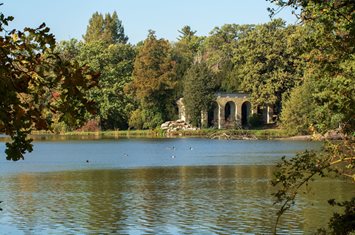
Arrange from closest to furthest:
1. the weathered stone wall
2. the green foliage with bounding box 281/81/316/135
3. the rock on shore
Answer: the green foliage with bounding box 281/81/316/135, the rock on shore, the weathered stone wall

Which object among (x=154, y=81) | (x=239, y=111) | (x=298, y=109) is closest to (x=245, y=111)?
(x=239, y=111)

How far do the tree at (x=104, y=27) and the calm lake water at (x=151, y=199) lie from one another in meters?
109

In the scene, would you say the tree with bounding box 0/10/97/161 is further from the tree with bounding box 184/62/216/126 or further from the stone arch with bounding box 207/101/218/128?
the stone arch with bounding box 207/101/218/128

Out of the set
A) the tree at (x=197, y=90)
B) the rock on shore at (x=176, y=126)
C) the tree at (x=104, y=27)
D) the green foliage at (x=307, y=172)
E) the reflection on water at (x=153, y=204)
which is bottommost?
the reflection on water at (x=153, y=204)

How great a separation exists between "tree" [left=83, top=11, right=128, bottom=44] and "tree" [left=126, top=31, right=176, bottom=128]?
202 ft

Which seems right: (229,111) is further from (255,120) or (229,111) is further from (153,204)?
(153,204)

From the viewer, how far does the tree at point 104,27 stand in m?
146

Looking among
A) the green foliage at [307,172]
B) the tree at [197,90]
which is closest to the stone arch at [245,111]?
the tree at [197,90]

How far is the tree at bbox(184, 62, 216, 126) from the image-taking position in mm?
79000

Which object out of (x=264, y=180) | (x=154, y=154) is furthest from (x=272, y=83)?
(x=264, y=180)

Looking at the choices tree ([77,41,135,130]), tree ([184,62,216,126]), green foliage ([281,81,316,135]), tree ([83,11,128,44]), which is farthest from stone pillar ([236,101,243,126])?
tree ([83,11,128,44])

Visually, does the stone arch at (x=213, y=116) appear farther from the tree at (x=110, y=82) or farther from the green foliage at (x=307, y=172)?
the green foliage at (x=307, y=172)

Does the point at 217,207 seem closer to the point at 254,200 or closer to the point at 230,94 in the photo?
the point at 254,200

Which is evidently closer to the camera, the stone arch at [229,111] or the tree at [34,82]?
the tree at [34,82]
